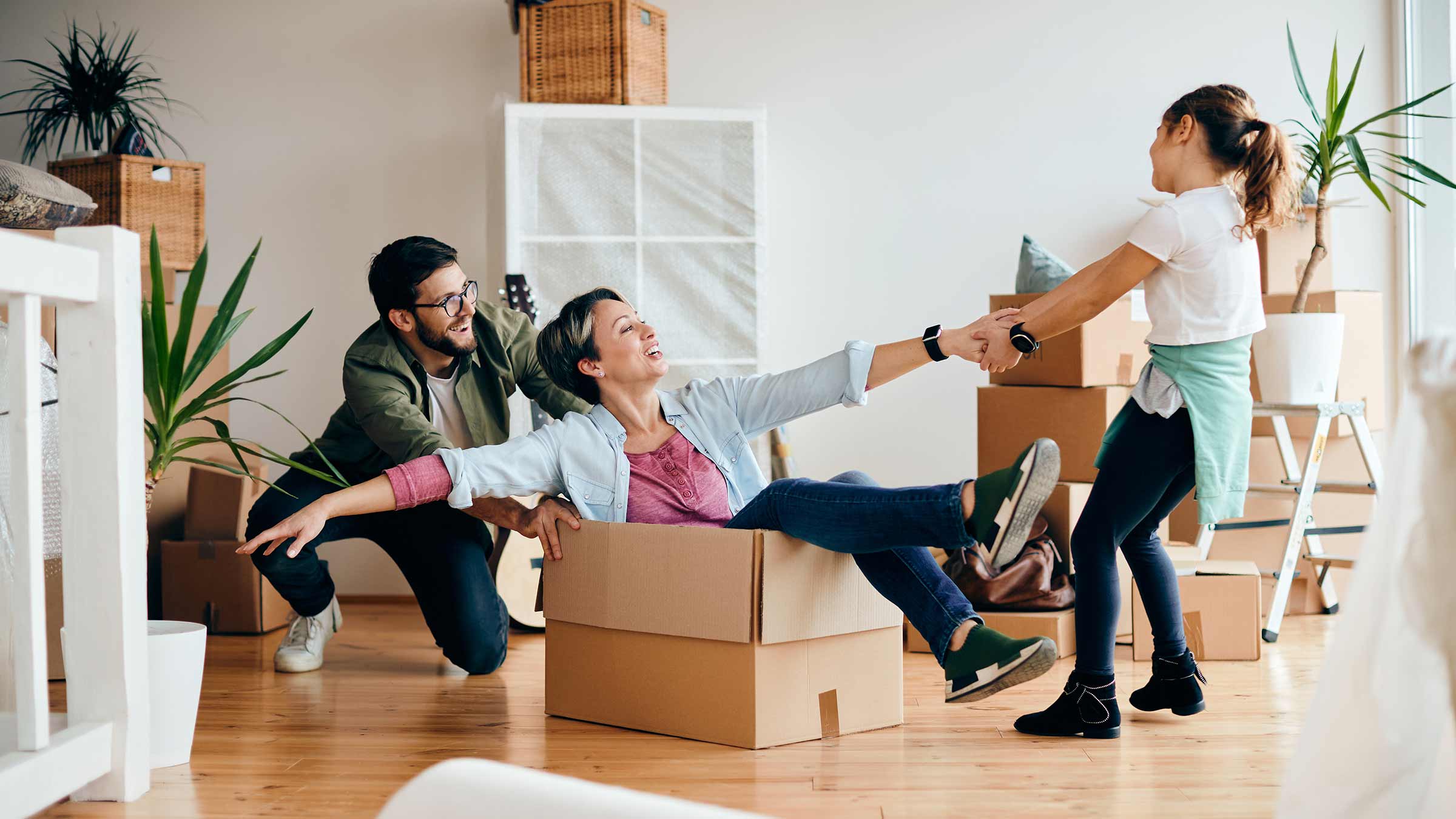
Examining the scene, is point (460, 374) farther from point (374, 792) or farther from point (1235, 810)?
point (1235, 810)

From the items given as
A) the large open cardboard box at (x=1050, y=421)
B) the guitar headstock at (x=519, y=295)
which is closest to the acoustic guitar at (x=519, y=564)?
the guitar headstock at (x=519, y=295)

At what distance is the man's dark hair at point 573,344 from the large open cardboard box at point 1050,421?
1.24 metres

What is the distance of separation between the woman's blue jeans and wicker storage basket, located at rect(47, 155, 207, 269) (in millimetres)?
2157

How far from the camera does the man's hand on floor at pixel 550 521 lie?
7.11ft

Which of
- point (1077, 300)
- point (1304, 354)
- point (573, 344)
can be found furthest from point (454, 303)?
point (1304, 354)

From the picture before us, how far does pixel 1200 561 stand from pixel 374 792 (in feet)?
6.72

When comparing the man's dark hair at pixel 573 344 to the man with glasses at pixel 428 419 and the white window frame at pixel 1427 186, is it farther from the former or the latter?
the white window frame at pixel 1427 186

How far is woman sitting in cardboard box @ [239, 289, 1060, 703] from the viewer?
1887 millimetres

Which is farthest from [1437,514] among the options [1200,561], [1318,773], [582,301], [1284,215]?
[1200,561]

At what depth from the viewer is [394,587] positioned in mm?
3918

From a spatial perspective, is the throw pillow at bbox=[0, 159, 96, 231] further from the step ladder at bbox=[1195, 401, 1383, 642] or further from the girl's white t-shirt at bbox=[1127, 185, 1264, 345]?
the step ladder at bbox=[1195, 401, 1383, 642]

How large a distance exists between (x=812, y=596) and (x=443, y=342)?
1035mm

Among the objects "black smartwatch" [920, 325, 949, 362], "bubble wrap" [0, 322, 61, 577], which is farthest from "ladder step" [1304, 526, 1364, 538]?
"bubble wrap" [0, 322, 61, 577]

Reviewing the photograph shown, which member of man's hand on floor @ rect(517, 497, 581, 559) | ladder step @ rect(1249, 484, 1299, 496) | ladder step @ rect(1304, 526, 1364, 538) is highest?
man's hand on floor @ rect(517, 497, 581, 559)
